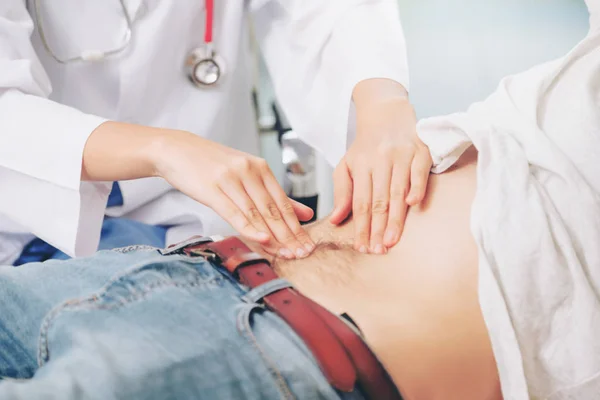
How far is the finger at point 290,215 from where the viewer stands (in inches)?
25.9

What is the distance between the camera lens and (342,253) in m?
0.67

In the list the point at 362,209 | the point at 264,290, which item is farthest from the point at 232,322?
the point at 362,209

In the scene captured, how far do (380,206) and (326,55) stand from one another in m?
0.50

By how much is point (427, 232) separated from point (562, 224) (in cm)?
14

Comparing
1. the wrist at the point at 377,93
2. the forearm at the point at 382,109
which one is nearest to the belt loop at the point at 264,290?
the forearm at the point at 382,109

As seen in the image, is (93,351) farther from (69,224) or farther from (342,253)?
(69,224)

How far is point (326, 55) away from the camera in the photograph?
1098 millimetres

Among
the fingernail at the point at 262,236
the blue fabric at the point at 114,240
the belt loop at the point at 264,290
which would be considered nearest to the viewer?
the belt loop at the point at 264,290

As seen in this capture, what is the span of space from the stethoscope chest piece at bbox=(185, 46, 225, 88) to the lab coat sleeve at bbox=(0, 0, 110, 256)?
0.89 ft

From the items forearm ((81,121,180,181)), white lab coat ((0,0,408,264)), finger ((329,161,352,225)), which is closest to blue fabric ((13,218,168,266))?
white lab coat ((0,0,408,264))

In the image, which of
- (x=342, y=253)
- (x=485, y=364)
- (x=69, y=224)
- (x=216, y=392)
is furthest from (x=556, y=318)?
(x=69, y=224)

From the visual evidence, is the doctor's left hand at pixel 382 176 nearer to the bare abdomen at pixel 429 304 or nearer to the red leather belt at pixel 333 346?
the bare abdomen at pixel 429 304

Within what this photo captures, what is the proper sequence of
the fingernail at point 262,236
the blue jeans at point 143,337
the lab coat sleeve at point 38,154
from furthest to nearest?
the lab coat sleeve at point 38,154, the fingernail at point 262,236, the blue jeans at point 143,337

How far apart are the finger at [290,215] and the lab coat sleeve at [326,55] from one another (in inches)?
14.3
